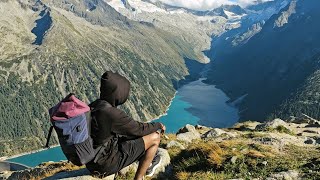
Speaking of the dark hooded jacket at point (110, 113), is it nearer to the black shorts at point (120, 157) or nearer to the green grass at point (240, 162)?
the black shorts at point (120, 157)

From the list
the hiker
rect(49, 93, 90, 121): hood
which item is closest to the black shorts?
the hiker

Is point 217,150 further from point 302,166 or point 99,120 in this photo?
point 99,120

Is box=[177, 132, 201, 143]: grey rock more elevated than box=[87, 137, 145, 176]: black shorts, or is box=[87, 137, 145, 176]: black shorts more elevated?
box=[87, 137, 145, 176]: black shorts

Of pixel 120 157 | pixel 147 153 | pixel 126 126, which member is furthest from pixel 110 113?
pixel 147 153

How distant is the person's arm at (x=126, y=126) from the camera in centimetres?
1344

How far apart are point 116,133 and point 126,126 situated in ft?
1.53

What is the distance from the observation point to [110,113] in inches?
525

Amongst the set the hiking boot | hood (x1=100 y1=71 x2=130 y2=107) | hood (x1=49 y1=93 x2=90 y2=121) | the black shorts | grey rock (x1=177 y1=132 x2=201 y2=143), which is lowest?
grey rock (x1=177 y1=132 x2=201 y2=143)

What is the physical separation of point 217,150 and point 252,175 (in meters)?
3.52

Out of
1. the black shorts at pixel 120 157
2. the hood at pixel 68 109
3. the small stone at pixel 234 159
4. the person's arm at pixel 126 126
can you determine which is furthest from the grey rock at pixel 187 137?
the hood at pixel 68 109

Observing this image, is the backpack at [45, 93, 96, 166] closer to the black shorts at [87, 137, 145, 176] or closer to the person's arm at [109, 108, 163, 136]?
the person's arm at [109, 108, 163, 136]

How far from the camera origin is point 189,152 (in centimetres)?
2078

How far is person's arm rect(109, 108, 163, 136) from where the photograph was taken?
1344cm

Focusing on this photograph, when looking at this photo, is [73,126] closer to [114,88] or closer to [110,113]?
[110,113]
